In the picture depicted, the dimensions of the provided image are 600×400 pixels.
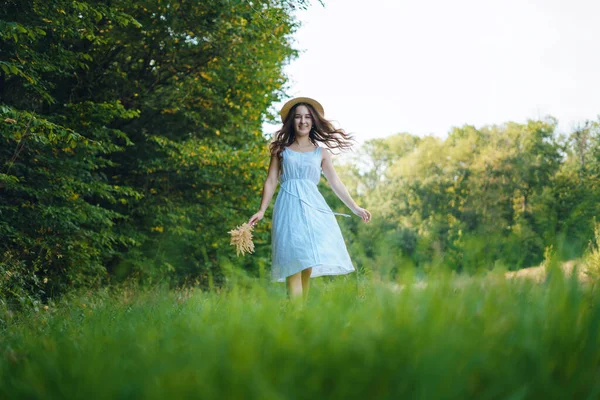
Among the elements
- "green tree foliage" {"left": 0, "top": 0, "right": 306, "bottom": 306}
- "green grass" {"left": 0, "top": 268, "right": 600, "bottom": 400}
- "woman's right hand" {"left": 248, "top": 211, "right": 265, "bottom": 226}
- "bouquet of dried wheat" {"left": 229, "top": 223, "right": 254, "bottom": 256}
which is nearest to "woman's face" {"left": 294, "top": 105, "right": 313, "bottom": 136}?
"woman's right hand" {"left": 248, "top": 211, "right": 265, "bottom": 226}

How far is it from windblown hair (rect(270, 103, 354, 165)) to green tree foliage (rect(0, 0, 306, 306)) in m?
2.84

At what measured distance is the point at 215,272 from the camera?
16.1 meters

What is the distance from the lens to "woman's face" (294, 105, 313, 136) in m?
6.53

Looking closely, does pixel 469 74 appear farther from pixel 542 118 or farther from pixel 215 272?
pixel 215 272

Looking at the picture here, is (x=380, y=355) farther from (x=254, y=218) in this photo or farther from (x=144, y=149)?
(x=144, y=149)

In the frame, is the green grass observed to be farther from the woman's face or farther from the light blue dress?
the woman's face

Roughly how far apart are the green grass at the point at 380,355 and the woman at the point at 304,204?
10.5ft

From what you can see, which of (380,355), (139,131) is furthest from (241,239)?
(139,131)

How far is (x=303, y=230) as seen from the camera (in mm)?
5945

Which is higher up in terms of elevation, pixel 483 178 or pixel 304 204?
pixel 483 178

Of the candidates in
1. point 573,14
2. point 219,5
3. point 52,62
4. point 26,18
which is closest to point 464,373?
point 26,18

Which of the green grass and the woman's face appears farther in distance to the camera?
the woman's face

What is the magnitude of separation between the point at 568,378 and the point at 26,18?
30.8 feet

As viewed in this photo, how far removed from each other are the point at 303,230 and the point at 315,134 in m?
1.37
